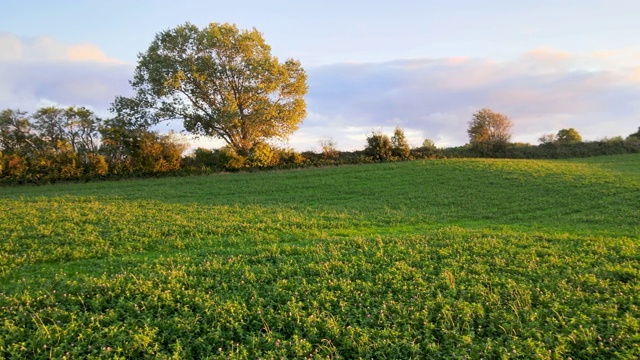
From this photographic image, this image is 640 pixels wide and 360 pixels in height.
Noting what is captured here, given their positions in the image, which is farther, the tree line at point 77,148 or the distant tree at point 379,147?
the distant tree at point 379,147

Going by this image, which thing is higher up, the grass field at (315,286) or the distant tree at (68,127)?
the distant tree at (68,127)

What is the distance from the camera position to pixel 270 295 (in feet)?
23.1

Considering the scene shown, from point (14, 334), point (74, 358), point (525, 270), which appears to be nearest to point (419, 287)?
point (525, 270)

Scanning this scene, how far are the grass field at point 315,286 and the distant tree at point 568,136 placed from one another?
43.5 meters

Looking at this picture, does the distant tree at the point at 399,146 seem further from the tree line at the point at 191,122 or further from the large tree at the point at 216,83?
the large tree at the point at 216,83

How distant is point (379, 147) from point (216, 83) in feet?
66.9

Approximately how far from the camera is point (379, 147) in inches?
1823

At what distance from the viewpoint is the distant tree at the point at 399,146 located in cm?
4697

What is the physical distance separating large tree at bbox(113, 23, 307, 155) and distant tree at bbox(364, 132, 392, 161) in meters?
10.1

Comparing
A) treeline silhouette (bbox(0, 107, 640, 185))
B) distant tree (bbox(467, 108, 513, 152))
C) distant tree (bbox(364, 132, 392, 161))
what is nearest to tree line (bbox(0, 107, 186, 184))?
treeline silhouette (bbox(0, 107, 640, 185))

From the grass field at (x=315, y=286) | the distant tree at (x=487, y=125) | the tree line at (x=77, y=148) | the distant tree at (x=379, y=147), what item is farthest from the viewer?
the distant tree at (x=487, y=125)

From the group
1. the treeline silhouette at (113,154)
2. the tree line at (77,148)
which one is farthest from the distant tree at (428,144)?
the tree line at (77,148)

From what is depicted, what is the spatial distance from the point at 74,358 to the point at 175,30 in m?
43.4

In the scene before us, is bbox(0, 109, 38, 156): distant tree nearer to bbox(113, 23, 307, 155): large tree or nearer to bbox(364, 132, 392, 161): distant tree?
bbox(113, 23, 307, 155): large tree
